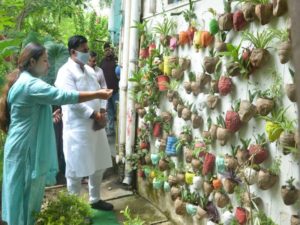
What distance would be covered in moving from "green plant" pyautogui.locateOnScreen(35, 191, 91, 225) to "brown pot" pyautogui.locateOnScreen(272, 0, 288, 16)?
2.07 metres

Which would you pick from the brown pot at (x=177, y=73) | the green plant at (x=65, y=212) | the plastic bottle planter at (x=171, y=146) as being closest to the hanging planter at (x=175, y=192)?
the plastic bottle planter at (x=171, y=146)

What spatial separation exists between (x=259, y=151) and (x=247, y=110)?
0.27 m

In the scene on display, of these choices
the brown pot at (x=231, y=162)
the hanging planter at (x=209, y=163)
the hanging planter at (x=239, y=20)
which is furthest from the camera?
the hanging planter at (x=209, y=163)

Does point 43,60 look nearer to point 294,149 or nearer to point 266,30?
point 266,30

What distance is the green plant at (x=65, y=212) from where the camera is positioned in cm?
276

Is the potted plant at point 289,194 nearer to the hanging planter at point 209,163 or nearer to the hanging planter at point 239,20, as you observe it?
the hanging planter at point 209,163

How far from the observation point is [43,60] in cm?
272

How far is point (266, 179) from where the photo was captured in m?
2.17

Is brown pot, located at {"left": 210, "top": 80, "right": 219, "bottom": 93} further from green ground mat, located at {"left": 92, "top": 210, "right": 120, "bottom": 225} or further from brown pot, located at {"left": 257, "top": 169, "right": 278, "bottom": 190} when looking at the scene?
green ground mat, located at {"left": 92, "top": 210, "right": 120, "bottom": 225}

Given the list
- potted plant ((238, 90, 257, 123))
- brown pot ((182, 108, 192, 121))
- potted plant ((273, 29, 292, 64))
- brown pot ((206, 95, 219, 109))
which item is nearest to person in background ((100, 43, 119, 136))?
brown pot ((182, 108, 192, 121))

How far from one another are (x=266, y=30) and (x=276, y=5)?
17 centimetres

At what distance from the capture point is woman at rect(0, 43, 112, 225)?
2643mm

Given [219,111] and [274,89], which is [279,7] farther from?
[219,111]

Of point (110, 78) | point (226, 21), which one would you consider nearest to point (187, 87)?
point (226, 21)
